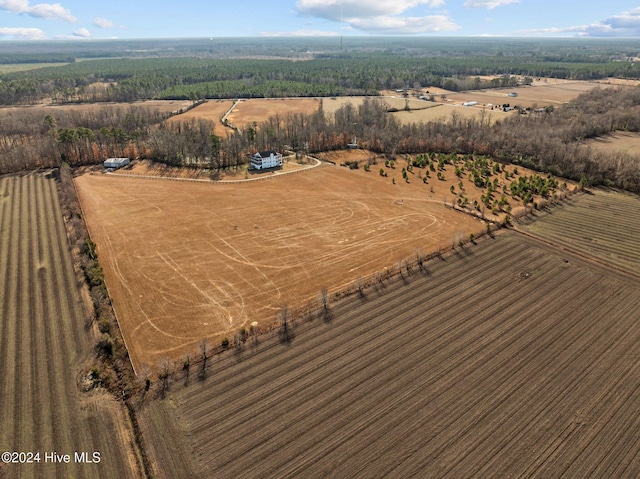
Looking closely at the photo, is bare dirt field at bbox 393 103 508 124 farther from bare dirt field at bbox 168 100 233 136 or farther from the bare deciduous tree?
the bare deciduous tree

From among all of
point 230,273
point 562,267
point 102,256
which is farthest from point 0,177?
point 562,267

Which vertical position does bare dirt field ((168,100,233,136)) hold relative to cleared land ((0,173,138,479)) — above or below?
above

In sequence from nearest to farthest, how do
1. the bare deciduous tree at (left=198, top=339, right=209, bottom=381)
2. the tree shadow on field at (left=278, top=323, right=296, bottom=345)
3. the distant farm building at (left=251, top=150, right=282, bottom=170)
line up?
the bare deciduous tree at (left=198, top=339, right=209, bottom=381) → the tree shadow on field at (left=278, top=323, right=296, bottom=345) → the distant farm building at (left=251, top=150, right=282, bottom=170)

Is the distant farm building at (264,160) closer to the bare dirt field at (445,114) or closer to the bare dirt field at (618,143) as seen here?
the bare dirt field at (445,114)

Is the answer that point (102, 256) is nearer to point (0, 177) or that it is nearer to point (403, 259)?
point (403, 259)

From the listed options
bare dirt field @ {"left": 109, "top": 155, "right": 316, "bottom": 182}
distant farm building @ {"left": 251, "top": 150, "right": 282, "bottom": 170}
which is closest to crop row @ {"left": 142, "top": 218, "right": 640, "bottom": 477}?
bare dirt field @ {"left": 109, "top": 155, "right": 316, "bottom": 182}

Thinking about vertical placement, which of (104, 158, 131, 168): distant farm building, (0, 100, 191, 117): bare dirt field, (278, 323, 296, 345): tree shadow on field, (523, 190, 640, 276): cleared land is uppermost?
(0, 100, 191, 117): bare dirt field

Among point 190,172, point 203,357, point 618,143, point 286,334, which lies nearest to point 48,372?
point 203,357
